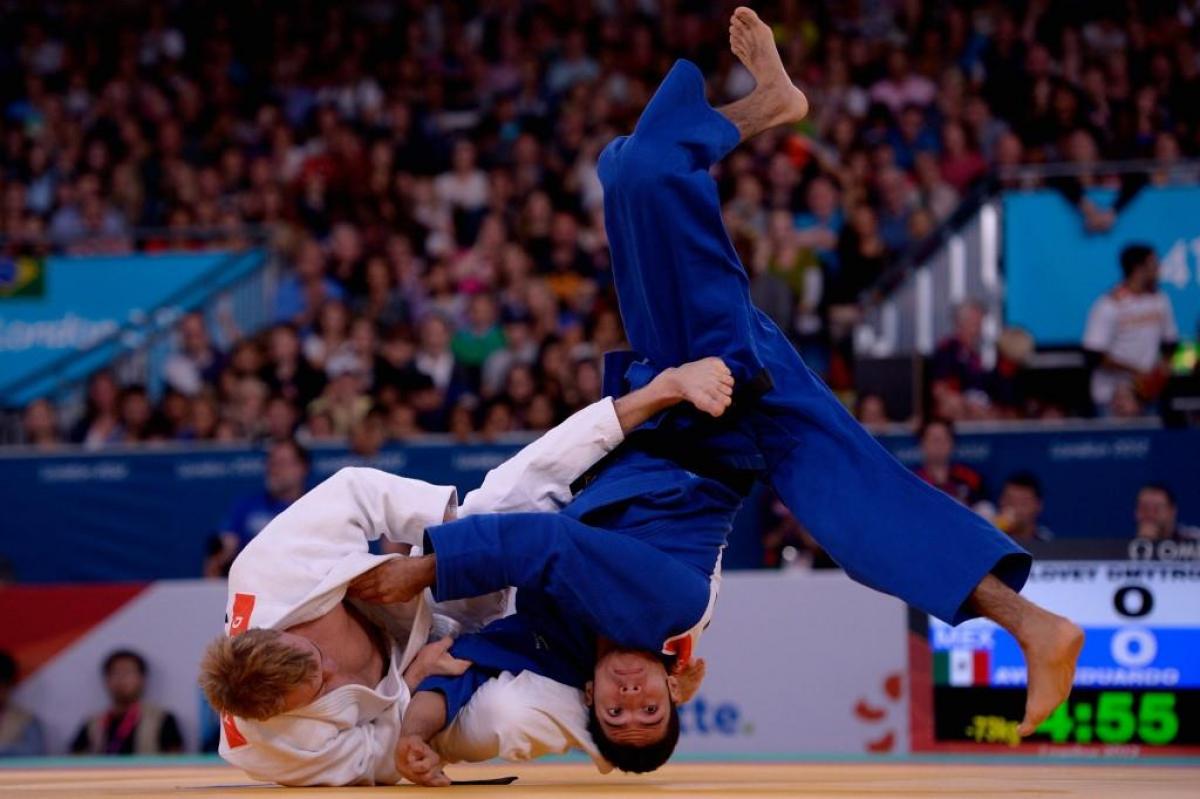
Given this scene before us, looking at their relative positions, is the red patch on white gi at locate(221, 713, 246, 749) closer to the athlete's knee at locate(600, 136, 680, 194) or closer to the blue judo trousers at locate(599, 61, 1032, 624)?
the blue judo trousers at locate(599, 61, 1032, 624)

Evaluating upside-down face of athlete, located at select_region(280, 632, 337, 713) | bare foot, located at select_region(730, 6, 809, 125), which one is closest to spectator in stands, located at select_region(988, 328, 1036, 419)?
bare foot, located at select_region(730, 6, 809, 125)

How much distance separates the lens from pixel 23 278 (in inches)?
437

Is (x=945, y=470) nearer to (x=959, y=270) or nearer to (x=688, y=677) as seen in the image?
(x=959, y=270)

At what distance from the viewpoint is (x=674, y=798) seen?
137 inches

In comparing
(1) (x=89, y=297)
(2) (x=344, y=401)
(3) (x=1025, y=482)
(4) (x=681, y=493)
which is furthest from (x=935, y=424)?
(1) (x=89, y=297)

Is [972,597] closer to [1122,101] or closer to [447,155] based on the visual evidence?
[1122,101]

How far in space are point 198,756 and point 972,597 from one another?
14.1 feet

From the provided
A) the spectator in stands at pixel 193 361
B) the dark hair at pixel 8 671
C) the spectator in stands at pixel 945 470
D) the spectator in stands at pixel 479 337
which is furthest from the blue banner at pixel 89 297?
the spectator in stands at pixel 945 470

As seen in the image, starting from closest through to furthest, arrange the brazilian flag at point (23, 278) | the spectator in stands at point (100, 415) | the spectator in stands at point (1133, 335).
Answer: the spectator in stands at point (1133, 335) < the spectator in stands at point (100, 415) < the brazilian flag at point (23, 278)

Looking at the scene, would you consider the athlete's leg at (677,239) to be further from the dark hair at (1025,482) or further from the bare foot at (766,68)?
the dark hair at (1025,482)

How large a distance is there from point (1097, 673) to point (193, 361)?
607cm

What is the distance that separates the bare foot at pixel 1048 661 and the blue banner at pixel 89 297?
7.95 m

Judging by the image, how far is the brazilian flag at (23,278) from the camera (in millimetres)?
11102

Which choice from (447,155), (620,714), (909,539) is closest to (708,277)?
(909,539)
